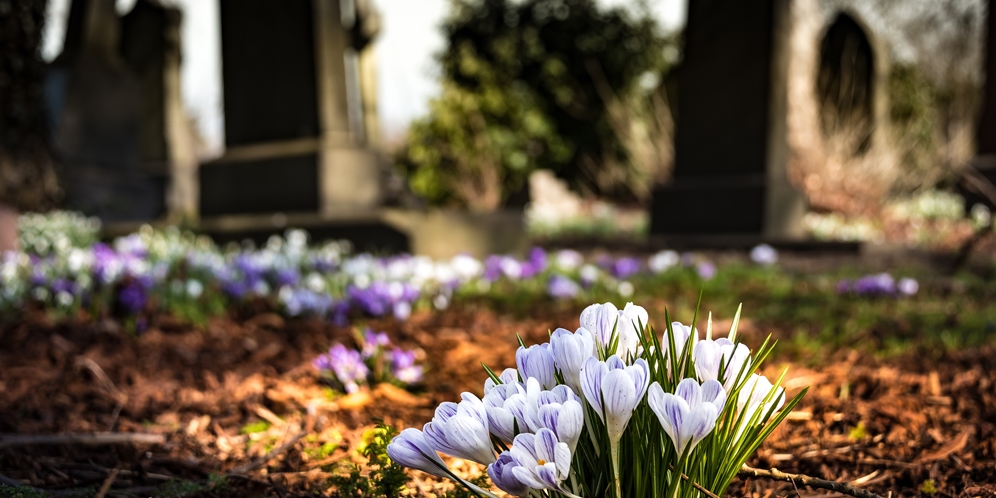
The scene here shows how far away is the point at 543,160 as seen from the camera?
17141 mm

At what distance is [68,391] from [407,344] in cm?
116

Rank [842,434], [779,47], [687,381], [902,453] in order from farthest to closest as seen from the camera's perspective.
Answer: [779,47] → [842,434] → [902,453] → [687,381]

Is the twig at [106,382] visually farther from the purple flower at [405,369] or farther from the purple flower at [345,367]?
the purple flower at [405,369]

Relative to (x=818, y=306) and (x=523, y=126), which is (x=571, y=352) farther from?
(x=523, y=126)

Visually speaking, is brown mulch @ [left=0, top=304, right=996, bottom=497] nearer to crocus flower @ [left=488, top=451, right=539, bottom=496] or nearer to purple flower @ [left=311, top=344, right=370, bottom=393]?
purple flower @ [left=311, top=344, right=370, bottom=393]

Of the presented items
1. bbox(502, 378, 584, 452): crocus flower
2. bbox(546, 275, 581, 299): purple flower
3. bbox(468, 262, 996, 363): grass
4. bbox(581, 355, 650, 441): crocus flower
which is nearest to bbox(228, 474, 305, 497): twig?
bbox(502, 378, 584, 452): crocus flower

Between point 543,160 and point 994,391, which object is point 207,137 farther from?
point 994,391

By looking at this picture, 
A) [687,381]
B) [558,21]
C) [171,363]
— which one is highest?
[558,21]

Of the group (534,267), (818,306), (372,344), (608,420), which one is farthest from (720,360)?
(534,267)

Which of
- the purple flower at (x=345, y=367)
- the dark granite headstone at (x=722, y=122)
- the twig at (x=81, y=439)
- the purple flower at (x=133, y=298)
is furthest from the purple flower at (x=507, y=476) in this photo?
the dark granite headstone at (x=722, y=122)

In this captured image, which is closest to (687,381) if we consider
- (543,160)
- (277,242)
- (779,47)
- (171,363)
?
(171,363)

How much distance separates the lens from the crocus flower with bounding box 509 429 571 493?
94 centimetres

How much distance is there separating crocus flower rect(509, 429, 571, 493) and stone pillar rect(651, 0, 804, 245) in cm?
758

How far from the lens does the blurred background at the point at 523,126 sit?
22.9 feet
